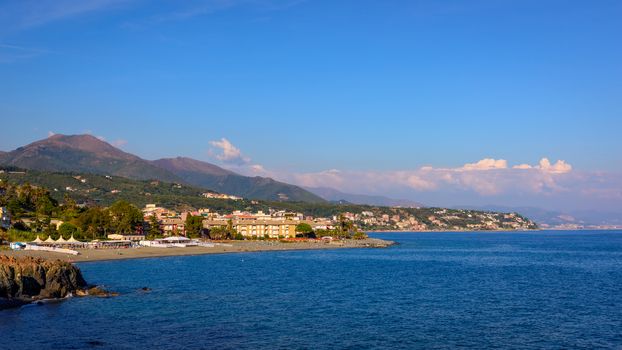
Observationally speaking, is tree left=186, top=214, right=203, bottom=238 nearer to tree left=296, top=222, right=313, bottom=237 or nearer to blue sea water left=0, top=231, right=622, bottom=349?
tree left=296, top=222, right=313, bottom=237

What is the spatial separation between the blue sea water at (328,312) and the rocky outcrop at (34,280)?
7.88 ft

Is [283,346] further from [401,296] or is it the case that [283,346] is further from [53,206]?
[53,206]

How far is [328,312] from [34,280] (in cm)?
2362

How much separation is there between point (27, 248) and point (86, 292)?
39.7 m

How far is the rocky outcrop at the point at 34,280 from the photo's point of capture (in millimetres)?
45469

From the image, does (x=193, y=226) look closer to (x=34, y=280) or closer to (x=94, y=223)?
(x=94, y=223)

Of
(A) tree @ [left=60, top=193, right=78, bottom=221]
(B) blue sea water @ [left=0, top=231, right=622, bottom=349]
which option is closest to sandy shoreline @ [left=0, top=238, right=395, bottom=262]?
(B) blue sea water @ [left=0, top=231, right=622, bottom=349]

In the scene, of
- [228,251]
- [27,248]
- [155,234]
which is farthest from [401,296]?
[155,234]

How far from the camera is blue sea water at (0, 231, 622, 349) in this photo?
34375 mm

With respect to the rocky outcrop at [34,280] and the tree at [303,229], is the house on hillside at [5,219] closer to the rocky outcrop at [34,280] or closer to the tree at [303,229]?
the rocky outcrop at [34,280]

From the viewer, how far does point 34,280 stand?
48.6 m

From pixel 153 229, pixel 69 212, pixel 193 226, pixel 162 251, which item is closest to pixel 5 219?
pixel 69 212

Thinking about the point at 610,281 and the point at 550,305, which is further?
the point at 610,281

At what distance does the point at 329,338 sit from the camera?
35.2 meters
